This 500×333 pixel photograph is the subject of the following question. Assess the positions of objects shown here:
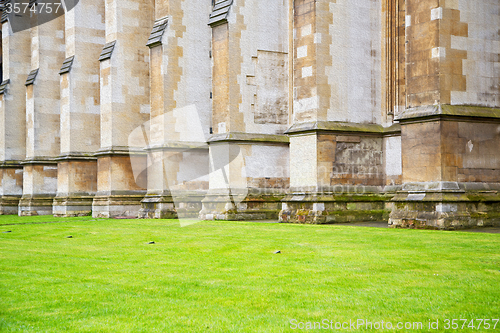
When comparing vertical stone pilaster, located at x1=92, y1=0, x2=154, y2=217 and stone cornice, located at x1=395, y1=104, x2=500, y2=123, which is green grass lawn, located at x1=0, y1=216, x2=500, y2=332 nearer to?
stone cornice, located at x1=395, y1=104, x2=500, y2=123

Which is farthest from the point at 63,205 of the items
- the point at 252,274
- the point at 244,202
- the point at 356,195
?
the point at 252,274

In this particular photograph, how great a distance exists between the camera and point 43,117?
1089 inches

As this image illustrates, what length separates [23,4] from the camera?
30.1 m

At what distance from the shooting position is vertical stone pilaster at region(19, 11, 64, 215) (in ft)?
90.1

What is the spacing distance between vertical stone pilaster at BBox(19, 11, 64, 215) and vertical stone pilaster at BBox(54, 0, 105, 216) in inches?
115

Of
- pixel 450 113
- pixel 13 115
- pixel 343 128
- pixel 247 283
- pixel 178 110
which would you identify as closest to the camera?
pixel 247 283

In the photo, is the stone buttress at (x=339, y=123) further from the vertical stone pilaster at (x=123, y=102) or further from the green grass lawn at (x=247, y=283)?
the vertical stone pilaster at (x=123, y=102)

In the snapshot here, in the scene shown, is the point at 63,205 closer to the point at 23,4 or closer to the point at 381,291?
the point at 23,4

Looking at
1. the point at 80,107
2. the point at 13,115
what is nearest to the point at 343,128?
the point at 80,107

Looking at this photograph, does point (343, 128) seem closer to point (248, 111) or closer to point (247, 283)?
point (248, 111)

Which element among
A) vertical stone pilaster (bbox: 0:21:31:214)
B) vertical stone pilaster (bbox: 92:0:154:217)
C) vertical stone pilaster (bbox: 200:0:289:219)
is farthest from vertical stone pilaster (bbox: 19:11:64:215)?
vertical stone pilaster (bbox: 200:0:289:219)

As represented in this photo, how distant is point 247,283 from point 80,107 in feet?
66.1

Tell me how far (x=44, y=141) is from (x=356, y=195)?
17391 mm

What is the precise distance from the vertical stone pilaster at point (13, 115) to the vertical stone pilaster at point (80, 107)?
6.28 meters
